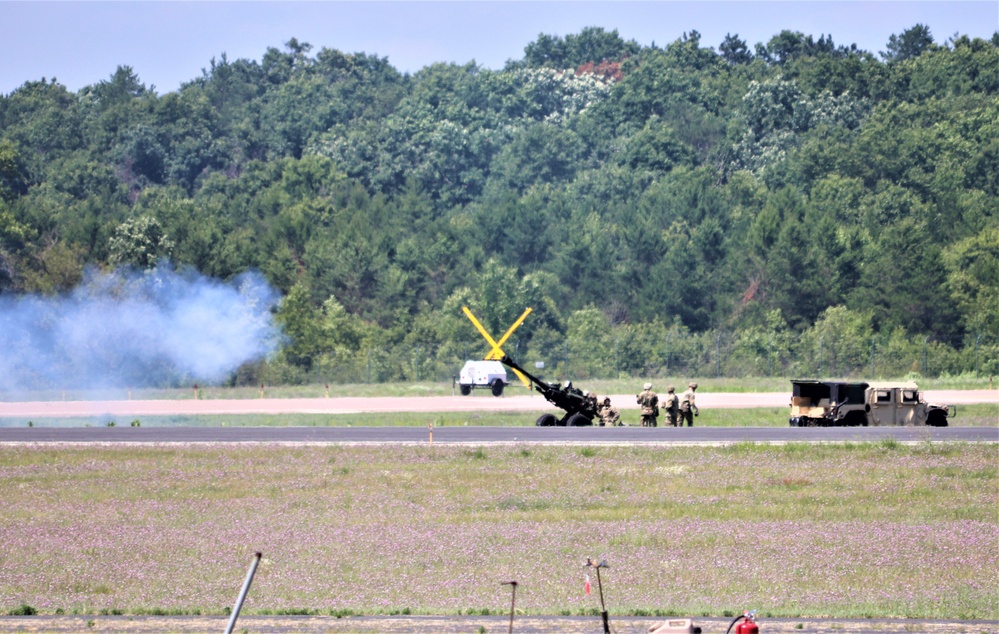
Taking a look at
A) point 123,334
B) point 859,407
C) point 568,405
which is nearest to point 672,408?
point 568,405

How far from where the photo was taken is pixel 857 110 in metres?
128

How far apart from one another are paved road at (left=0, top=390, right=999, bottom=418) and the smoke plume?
15.6 ft

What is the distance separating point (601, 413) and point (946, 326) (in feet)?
148

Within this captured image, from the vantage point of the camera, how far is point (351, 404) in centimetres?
6044

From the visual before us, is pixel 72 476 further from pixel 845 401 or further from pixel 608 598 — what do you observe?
pixel 845 401

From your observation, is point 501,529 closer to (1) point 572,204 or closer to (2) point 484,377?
(2) point 484,377

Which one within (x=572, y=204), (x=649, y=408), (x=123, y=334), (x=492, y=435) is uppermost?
(x=572, y=204)

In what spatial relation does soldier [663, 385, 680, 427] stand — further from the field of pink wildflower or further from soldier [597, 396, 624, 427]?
the field of pink wildflower

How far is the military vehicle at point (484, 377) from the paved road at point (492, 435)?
21653 mm

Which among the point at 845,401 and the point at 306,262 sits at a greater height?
the point at 306,262

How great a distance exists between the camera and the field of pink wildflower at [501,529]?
19.4 m

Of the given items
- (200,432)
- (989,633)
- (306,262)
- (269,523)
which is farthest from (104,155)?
(989,633)

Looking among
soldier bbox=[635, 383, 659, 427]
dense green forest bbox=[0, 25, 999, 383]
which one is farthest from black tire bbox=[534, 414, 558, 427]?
dense green forest bbox=[0, 25, 999, 383]

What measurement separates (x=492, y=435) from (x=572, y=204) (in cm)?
7593
